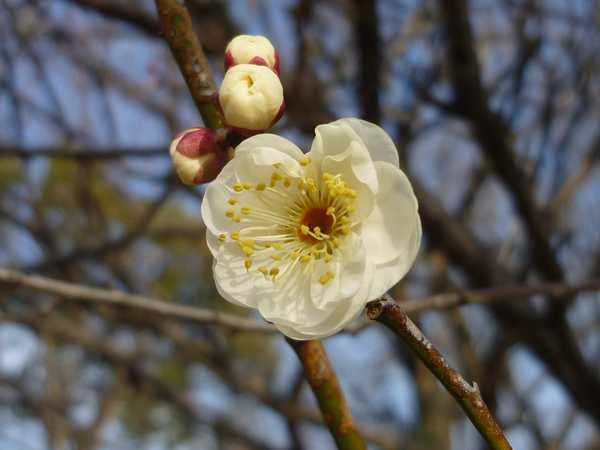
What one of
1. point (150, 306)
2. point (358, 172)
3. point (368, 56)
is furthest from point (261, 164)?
point (368, 56)

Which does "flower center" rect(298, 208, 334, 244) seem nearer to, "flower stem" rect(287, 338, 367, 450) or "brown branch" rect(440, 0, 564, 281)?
"flower stem" rect(287, 338, 367, 450)

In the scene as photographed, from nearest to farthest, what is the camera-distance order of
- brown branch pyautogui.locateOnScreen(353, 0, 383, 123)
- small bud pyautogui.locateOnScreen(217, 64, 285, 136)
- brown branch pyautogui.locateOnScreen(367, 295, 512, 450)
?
1. brown branch pyautogui.locateOnScreen(367, 295, 512, 450)
2. small bud pyautogui.locateOnScreen(217, 64, 285, 136)
3. brown branch pyautogui.locateOnScreen(353, 0, 383, 123)

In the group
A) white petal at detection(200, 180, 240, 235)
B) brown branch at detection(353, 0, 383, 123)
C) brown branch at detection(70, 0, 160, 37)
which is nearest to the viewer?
white petal at detection(200, 180, 240, 235)

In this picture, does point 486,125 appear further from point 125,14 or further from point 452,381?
point 452,381

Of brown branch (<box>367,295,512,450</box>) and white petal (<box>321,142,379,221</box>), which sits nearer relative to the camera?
brown branch (<box>367,295,512,450</box>)

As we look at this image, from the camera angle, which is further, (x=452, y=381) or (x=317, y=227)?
(x=317, y=227)

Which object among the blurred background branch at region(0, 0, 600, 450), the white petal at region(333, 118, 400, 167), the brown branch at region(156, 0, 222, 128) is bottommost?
the blurred background branch at region(0, 0, 600, 450)

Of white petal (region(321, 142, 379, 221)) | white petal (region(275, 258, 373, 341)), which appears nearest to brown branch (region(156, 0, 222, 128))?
white petal (region(321, 142, 379, 221))

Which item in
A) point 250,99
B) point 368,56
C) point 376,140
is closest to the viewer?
point 250,99
